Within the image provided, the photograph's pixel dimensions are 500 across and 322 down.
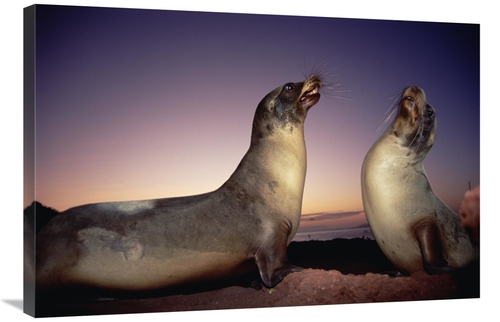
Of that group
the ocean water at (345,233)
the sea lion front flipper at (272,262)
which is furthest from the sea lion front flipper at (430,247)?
the sea lion front flipper at (272,262)

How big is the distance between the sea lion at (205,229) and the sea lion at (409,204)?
2.73ft

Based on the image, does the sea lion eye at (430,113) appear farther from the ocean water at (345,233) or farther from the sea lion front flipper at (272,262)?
the sea lion front flipper at (272,262)

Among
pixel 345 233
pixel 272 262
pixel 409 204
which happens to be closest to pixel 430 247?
pixel 409 204

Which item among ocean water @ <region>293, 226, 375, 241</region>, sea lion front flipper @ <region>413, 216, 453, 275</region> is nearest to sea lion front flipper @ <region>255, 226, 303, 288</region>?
ocean water @ <region>293, 226, 375, 241</region>

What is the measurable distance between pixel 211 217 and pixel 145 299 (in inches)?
37.9

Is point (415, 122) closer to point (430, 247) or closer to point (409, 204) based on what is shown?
point (409, 204)

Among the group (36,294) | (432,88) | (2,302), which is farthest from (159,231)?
(432,88)

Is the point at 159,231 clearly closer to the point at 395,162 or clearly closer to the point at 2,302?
the point at 2,302

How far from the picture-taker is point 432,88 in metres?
9.59

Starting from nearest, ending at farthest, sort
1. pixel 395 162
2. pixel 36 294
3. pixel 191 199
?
pixel 36 294 < pixel 191 199 < pixel 395 162

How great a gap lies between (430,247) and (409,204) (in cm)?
48

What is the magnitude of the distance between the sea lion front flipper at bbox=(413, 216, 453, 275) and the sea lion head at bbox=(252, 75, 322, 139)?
1.60 m

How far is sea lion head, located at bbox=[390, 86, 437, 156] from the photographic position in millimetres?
9297

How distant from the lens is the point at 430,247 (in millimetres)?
9008
